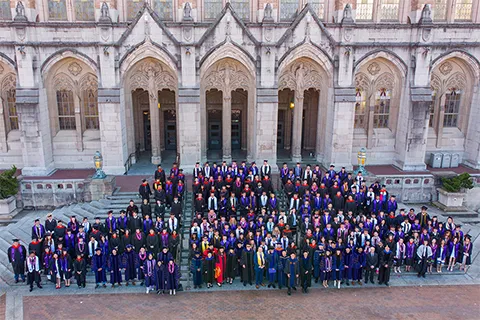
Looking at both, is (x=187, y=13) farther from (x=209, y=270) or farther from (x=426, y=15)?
(x=209, y=270)

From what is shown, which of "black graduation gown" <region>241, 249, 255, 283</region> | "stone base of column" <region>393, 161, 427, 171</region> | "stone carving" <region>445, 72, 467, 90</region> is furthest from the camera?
"stone carving" <region>445, 72, 467, 90</region>

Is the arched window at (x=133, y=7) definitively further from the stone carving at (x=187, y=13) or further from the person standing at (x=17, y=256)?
the person standing at (x=17, y=256)

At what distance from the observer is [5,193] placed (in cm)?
1855

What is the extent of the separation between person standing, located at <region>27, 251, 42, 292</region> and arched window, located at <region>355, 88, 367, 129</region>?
17815 millimetres

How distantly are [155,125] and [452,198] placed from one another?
15.6 metres

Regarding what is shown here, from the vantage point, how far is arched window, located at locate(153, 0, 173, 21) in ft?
71.3

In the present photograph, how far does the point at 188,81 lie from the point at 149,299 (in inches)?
450

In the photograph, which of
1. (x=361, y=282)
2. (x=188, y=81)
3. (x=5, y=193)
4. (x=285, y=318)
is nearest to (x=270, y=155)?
(x=188, y=81)

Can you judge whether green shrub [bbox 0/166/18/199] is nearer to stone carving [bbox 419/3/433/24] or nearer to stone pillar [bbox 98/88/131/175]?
stone pillar [bbox 98/88/131/175]

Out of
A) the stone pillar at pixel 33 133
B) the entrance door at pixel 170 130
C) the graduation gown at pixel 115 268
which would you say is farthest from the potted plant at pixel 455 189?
the stone pillar at pixel 33 133

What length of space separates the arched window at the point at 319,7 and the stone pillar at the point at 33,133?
14.8 metres

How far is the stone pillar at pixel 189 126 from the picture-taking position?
21.1 metres

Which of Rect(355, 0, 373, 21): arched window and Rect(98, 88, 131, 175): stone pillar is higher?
Rect(355, 0, 373, 21): arched window

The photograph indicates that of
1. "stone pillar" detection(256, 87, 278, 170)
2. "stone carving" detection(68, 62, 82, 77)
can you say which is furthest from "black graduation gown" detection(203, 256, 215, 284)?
"stone carving" detection(68, 62, 82, 77)
